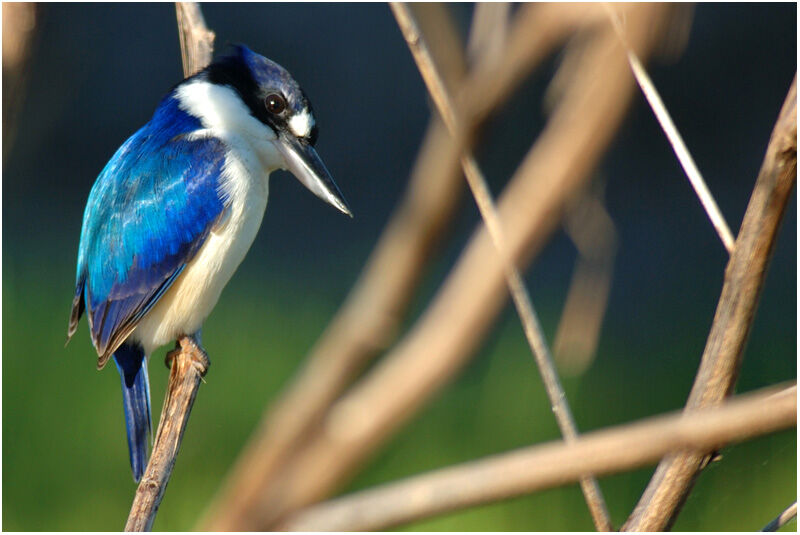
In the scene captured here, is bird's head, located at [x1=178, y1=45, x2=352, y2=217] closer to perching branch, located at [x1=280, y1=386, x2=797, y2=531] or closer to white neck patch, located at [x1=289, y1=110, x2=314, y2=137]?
white neck patch, located at [x1=289, y1=110, x2=314, y2=137]

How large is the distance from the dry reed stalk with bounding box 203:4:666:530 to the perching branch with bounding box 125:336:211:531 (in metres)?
0.69

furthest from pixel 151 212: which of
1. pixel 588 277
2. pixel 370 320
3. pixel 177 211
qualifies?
pixel 370 320

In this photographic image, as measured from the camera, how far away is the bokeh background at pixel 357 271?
199 centimetres

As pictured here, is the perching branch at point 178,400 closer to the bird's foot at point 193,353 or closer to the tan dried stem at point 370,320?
the bird's foot at point 193,353

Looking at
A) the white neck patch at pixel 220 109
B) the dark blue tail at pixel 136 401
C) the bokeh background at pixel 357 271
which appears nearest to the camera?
the white neck patch at pixel 220 109

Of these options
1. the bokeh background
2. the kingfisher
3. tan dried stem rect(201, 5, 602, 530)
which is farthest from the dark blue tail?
tan dried stem rect(201, 5, 602, 530)

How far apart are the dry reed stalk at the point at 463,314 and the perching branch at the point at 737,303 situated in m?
0.32

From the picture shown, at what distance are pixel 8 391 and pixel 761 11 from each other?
9.59 ft

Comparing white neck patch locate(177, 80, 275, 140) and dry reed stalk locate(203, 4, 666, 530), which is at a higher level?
dry reed stalk locate(203, 4, 666, 530)

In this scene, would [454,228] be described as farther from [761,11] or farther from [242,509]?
[761,11]

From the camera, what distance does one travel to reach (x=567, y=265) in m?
3.49

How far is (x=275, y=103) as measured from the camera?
48.6 inches

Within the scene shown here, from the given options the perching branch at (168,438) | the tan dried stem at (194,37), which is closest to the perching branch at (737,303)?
the perching branch at (168,438)

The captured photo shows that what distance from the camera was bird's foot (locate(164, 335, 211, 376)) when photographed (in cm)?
121
